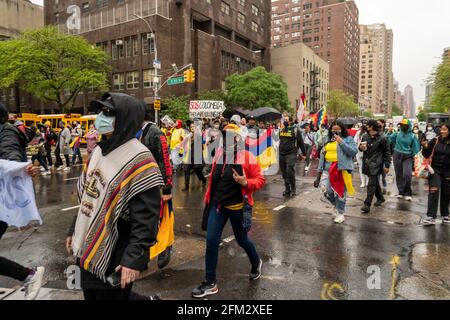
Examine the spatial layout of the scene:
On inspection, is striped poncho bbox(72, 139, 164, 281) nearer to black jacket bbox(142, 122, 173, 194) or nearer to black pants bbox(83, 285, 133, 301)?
black pants bbox(83, 285, 133, 301)

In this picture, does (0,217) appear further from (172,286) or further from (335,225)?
(335,225)

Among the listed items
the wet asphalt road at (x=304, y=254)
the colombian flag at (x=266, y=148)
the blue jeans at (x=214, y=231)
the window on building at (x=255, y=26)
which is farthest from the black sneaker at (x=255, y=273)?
the window on building at (x=255, y=26)

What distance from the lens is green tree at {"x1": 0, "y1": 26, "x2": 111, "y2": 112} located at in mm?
33656

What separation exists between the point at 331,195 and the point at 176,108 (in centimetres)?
3069

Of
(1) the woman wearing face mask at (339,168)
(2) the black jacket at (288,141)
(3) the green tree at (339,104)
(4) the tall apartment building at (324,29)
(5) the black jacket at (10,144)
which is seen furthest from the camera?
(4) the tall apartment building at (324,29)

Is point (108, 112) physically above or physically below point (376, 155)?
above

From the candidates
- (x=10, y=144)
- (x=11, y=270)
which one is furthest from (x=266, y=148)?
(x=11, y=270)

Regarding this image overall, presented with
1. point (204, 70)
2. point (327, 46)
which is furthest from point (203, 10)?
point (327, 46)

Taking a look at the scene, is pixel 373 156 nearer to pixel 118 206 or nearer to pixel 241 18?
pixel 118 206

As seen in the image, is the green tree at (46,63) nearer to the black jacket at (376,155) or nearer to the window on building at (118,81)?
the window on building at (118,81)

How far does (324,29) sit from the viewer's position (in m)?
119

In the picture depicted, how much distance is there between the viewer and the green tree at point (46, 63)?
33656 millimetres

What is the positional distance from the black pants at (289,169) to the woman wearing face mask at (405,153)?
2.66 meters

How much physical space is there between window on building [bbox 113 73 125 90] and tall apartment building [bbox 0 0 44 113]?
15301 mm
